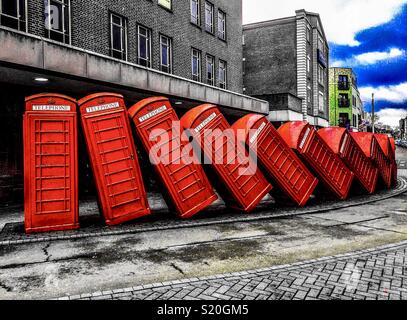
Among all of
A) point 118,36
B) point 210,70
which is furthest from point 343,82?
point 118,36

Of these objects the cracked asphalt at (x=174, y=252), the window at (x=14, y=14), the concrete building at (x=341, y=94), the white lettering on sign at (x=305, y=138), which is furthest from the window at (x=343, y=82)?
the window at (x=14, y=14)

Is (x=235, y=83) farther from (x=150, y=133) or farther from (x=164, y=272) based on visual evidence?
(x=164, y=272)

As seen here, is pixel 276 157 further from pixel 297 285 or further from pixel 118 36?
pixel 118 36

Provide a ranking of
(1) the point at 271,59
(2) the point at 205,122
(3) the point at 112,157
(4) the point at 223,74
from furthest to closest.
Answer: (1) the point at 271,59 < (4) the point at 223,74 < (2) the point at 205,122 < (3) the point at 112,157

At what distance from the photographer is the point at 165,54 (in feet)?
61.1

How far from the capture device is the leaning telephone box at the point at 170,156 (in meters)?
8.82

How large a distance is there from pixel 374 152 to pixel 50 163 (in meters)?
12.6

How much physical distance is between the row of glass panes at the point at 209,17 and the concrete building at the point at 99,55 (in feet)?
0.20

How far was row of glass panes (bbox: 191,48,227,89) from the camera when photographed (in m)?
21.0

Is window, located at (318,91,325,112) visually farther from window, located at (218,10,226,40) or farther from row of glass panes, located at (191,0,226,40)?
row of glass panes, located at (191,0,226,40)

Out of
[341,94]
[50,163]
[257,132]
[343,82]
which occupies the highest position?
[343,82]

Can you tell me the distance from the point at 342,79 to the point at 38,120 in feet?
232

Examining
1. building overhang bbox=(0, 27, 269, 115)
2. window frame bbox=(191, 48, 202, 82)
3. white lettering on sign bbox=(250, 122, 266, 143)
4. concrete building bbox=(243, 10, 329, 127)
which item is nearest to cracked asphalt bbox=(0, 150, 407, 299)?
white lettering on sign bbox=(250, 122, 266, 143)

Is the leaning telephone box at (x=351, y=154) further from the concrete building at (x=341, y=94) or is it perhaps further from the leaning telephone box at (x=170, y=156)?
the concrete building at (x=341, y=94)
